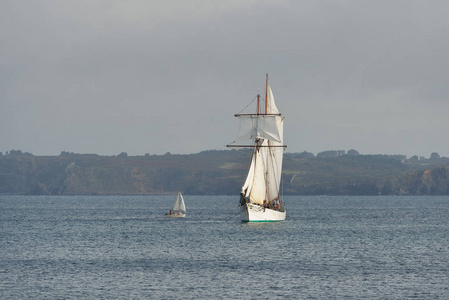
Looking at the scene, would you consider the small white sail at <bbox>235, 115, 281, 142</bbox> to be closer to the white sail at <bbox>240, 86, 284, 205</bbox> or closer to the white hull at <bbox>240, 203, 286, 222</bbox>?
the white sail at <bbox>240, 86, 284, 205</bbox>

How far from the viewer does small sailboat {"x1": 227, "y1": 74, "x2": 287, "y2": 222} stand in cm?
10444

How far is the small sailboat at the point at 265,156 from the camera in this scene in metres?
104

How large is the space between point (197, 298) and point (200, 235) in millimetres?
45330

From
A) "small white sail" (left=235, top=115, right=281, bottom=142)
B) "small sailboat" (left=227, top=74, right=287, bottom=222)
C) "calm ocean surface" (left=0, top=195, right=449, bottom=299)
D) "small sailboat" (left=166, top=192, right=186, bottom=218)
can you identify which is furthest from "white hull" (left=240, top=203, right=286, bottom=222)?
Answer: "small sailboat" (left=166, top=192, right=186, bottom=218)

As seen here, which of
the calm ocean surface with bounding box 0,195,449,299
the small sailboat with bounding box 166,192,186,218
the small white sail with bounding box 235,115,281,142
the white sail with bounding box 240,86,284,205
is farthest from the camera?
the small sailboat with bounding box 166,192,186,218

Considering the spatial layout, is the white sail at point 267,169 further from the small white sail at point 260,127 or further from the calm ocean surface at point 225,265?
the calm ocean surface at point 225,265

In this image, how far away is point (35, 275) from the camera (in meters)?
51.6

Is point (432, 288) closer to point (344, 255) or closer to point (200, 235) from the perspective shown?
point (344, 255)

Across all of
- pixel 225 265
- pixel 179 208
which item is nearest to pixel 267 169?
pixel 179 208

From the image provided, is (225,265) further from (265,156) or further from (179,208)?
(179,208)

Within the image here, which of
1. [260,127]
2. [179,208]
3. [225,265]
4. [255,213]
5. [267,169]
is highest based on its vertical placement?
[260,127]

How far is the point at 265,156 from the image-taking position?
4464 inches

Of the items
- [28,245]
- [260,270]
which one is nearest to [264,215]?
[28,245]

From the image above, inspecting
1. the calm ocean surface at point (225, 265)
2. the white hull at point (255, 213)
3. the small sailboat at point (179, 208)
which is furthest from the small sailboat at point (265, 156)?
the small sailboat at point (179, 208)
